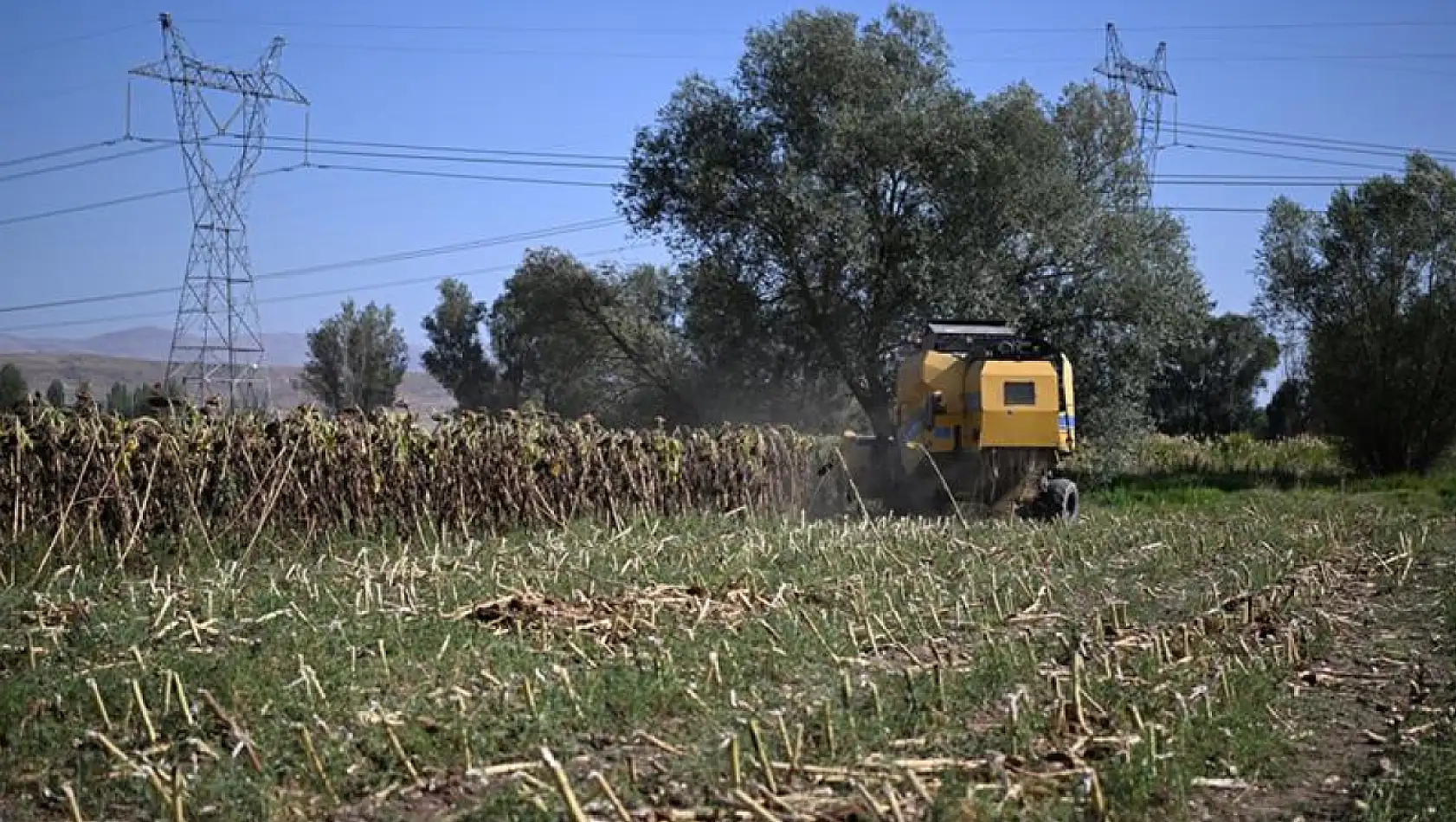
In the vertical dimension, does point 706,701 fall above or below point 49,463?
A: below

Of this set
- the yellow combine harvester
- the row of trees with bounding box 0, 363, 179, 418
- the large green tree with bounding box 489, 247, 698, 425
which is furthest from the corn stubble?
the large green tree with bounding box 489, 247, 698, 425

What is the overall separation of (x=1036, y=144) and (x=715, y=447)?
17.5 meters

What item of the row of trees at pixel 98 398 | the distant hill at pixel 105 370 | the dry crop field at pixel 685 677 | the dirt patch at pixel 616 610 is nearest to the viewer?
the dry crop field at pixel 685 677

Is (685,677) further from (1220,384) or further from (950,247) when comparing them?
(1220,384)

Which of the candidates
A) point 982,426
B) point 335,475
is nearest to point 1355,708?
point 335,475

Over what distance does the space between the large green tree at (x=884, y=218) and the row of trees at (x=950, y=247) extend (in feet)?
0.18

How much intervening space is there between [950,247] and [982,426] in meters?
14.3

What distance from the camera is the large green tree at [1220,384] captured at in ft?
216

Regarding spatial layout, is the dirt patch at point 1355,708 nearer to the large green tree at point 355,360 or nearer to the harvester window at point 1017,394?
the harvester window at point 1017,394

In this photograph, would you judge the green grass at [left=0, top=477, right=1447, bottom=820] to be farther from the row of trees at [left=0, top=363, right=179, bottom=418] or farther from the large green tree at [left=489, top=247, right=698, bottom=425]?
the large green tree at [left=489, top=247, right=698, bottom=425]

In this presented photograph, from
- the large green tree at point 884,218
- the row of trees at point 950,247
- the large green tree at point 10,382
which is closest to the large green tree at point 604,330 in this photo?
the row of trees at point 950,247

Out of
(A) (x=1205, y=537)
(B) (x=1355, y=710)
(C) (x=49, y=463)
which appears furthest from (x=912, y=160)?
(B) (x=1355, y=710)

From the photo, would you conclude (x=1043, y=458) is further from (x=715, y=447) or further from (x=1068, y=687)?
(x=1068, y=687)

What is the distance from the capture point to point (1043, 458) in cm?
2105
